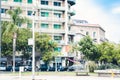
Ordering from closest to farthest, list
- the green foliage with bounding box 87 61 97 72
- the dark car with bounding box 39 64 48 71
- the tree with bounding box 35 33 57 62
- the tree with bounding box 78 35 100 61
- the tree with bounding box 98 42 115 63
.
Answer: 1. the green foliage with bounding box 87 61 97 72
2. the tree with bounding box 98 42 115 63
3. the tree with bounding box 78 35 100 61
4. the tree with bounding box 35 33 57 62
5. the dark car with bounding box 39 64 48 71

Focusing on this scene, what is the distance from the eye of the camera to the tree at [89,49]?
61375 millimetres

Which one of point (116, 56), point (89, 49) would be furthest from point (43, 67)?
point (116, 56)

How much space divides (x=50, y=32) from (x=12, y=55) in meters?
15.1

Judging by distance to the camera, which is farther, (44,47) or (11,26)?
(44,47)

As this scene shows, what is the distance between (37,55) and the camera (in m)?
66.6

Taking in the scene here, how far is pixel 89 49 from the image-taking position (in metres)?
61.7

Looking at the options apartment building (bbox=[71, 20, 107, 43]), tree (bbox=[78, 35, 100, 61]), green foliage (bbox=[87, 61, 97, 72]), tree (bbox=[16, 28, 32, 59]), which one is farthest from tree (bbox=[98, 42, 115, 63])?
apartment building (bbox=[71, 20, 107, 43])

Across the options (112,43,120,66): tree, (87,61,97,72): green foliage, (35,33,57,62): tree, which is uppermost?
(35,33,57,62): tree

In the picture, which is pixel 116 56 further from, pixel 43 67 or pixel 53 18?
pixel 53 18

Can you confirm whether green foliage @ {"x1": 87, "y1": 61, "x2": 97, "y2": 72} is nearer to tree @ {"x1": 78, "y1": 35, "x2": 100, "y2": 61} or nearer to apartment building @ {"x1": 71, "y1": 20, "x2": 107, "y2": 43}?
tree @ {"x1": 78, "y1": 35, "x2": 100, "y2": 61}

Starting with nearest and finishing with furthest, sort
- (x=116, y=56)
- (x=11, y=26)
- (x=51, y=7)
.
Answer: (x=116, y=56)
(x=11, y=26)
(x=51, y=7)

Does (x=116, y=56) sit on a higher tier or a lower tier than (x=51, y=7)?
lower

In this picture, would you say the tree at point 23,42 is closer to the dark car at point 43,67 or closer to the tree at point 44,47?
the tree at point 44,47

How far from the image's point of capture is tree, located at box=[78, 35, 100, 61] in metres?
61.4
